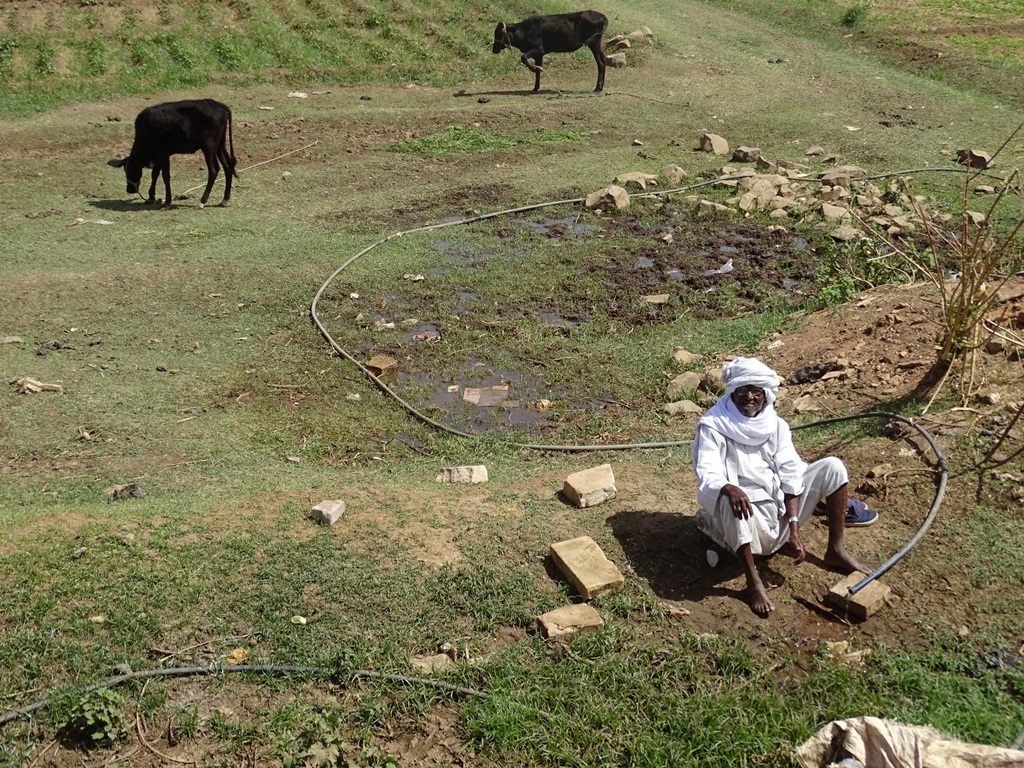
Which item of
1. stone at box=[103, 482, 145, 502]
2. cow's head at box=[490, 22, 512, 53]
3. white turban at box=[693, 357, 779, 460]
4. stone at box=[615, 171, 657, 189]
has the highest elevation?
cow's head at box=[490, 22, 512, 53]

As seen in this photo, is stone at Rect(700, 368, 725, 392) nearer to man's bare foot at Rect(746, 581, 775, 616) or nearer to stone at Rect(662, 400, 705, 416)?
stone at Rect(662, 400, 705, 416)

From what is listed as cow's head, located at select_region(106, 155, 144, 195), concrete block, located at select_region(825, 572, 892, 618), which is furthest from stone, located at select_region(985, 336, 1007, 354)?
cow's head, located at select_region(106, 155, 144, 195)

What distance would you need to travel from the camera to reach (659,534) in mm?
5391

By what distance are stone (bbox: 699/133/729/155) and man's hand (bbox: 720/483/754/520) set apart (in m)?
10.5

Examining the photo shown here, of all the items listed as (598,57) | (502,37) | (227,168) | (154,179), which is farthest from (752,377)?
(502,37)

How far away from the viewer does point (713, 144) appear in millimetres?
14219

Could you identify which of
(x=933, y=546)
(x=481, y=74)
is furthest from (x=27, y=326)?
(x=481, y=74)

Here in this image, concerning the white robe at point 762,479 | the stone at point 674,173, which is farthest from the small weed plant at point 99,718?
the stone at point 674,173

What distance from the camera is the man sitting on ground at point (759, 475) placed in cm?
481

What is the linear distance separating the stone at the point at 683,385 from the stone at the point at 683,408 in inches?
8.6

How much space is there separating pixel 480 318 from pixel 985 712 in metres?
5.99

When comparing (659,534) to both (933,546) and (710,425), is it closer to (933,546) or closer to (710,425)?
(710,425)

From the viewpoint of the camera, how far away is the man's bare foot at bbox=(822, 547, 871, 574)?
16.1 ft

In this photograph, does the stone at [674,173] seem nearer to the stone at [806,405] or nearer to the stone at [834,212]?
the stone at [834,212]
